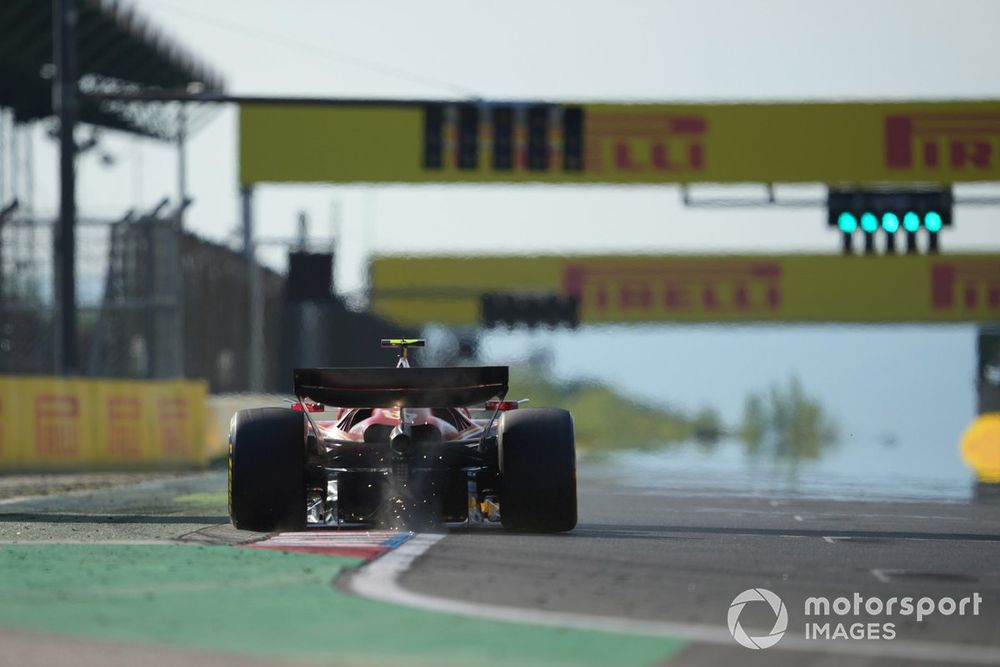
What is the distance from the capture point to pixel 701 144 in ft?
114

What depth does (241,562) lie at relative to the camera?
36.9 ft

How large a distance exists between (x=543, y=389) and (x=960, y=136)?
3081cm

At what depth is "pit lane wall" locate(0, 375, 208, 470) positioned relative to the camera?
89.6 ft

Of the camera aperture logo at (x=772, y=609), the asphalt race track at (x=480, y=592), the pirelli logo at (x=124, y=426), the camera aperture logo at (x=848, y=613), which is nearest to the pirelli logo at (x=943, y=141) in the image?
the pirelli logo at (x=124, y=426)

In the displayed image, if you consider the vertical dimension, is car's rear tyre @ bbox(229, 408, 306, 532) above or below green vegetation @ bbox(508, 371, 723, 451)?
above

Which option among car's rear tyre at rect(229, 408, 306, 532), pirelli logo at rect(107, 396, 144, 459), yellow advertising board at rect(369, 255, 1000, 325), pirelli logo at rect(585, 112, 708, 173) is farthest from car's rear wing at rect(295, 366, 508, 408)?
yellow advertising board at rect(369, 255, 1000, 325)

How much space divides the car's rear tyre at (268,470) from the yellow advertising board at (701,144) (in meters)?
20.9

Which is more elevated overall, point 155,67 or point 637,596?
point 155,67

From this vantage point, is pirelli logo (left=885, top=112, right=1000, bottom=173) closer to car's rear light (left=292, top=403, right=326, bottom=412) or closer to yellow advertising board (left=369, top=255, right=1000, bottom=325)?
yellow advertising board (left=369, top=255, right=1000, bottom=325)

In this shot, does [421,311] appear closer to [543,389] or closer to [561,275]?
[561,275]

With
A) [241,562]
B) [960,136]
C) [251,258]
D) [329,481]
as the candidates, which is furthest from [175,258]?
[241,562]

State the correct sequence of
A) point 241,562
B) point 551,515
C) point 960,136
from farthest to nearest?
point 960,136 → point 551,515 → point 241,562

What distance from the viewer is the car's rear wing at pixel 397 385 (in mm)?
13305

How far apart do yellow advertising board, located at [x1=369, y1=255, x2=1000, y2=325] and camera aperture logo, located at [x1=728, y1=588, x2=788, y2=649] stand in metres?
38.7
